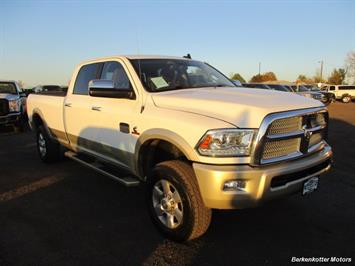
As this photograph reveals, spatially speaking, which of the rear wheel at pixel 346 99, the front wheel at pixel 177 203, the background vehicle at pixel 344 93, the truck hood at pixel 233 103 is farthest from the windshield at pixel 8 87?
the rear wheel at pixel 346 99

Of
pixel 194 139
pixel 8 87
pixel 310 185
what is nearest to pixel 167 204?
pixel 194 139

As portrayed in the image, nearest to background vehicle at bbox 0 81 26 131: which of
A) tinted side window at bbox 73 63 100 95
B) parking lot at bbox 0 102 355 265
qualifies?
parking lot at bbox 0 102 355 265

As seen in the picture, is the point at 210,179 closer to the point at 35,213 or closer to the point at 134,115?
the point at 134,115

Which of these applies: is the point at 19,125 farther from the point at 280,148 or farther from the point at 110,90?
the point at 280,148

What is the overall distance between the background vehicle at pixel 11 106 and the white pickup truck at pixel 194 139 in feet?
25.6

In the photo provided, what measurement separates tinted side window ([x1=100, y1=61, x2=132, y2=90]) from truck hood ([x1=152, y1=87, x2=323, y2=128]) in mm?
631

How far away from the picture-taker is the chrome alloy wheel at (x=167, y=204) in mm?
3662

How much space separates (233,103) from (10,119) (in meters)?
10.5

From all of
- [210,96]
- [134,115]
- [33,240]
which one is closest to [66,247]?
[33,240]

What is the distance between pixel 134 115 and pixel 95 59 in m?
1.76

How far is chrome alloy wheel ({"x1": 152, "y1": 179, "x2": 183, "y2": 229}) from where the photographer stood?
366cm

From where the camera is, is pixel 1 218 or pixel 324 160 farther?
pixel 1 218

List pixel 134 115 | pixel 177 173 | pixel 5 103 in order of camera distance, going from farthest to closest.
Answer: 1. pixel 5 103
2. pixel 134 115
3. pixel 177 173

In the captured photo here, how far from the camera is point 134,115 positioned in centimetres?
418
